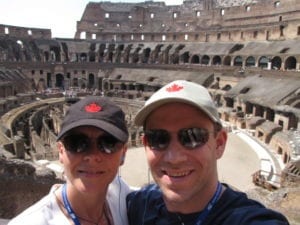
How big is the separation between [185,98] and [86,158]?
3.80 ft

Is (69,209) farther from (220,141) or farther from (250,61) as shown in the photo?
(250,61)

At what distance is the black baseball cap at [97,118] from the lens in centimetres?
293

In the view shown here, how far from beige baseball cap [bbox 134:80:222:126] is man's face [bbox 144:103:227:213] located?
8cm

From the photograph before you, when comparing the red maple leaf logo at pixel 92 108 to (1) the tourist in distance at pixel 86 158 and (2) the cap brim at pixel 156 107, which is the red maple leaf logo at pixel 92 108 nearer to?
(1) the tourist in distance at pixel 86 158

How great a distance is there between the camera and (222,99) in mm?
36500

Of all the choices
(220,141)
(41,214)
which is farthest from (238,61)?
(41,214)

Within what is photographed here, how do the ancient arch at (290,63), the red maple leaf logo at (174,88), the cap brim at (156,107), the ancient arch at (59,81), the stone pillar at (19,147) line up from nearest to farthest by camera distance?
the cap brim at (156,107)
the red maple leaf logo at (174,88)
the stone pillar at (19,147)
the ancient arch at (290,63)
the ancient arch at (59,81)

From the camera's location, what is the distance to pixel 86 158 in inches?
119

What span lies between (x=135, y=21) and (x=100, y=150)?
6245 centimetres

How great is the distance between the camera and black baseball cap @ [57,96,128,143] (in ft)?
9.60

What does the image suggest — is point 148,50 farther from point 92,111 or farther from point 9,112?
point 92,111

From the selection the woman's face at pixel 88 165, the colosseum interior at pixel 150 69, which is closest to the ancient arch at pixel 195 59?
the colosseum interior at pixel 150 69

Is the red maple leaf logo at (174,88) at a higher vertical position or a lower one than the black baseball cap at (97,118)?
higher

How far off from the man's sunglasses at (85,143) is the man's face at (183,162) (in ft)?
1.53
